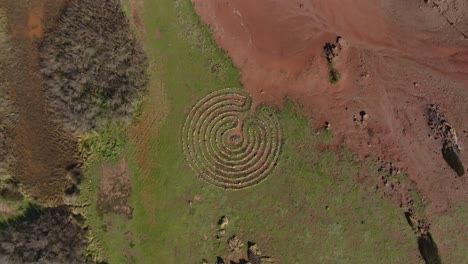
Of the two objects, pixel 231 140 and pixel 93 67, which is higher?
pixel 231 140

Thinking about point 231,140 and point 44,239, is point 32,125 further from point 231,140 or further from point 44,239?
point 231,140

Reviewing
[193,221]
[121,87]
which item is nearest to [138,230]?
[193,221]

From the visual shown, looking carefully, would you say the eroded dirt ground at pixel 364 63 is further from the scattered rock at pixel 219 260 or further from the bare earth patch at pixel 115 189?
the scattered rock at pixel 219 260

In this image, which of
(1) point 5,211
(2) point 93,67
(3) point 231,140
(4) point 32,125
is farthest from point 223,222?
(4) point 32,125

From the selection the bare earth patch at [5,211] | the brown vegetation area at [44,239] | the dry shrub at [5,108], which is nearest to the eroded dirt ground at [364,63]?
the dry shrub at [5,108]

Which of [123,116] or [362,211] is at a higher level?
[362,211]

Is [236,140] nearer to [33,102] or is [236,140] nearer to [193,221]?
[193,221]
